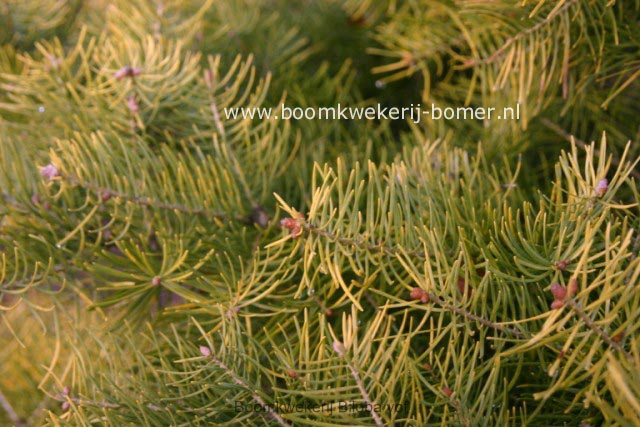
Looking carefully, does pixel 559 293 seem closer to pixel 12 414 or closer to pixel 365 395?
pixel 365 395

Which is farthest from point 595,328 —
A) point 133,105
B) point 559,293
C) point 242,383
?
point 133,105

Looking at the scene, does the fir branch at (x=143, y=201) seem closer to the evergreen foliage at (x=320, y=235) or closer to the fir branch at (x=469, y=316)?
the evergreen foliage at (x=320, y=235)

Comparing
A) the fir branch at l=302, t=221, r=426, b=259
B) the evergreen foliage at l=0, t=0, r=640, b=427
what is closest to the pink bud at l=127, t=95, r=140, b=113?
the evergreen foliage at l=0, t=0, r=640, b=427

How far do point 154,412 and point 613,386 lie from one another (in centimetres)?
16

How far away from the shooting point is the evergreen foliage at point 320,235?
200 mm

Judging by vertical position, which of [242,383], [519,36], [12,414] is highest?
[519,36]

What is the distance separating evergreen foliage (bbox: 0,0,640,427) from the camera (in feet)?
0.66

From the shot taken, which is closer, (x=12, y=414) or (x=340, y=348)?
(x=340, y=348)

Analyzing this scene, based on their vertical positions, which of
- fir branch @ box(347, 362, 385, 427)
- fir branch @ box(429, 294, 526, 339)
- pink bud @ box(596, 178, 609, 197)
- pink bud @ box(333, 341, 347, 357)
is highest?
pink bud @ box(596, 178, 609, 197)

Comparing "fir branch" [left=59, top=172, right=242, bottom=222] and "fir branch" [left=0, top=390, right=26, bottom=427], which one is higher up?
"fir branch" [left=59, top=172, right=242, bottom=222]

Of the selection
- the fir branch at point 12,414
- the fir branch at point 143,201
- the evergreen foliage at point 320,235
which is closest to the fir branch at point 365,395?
the evergreen foliage at point 320,235

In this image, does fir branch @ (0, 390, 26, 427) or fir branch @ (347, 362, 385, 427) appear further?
fir branch @ (0, 390, 26, 427)

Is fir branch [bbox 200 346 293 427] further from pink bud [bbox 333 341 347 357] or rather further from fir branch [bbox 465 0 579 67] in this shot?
fir branch [bbox 465 0 579 67]

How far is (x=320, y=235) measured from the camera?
0.21 meters
